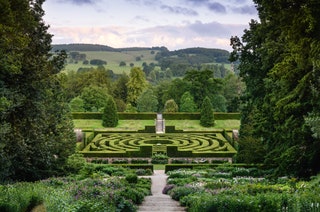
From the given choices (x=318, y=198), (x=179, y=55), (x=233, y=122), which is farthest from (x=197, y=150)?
(x=179, y=55)

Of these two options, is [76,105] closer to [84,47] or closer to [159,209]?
[159,209]

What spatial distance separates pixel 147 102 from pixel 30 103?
147 feet

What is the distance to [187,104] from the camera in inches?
2399

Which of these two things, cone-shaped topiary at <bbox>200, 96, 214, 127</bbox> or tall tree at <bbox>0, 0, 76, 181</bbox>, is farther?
cone-shaped topiary at <bbox>200, 96, 214, 127</bbox>

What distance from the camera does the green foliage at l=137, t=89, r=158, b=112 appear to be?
64.9 metres

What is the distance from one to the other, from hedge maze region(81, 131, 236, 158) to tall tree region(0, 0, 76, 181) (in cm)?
1324

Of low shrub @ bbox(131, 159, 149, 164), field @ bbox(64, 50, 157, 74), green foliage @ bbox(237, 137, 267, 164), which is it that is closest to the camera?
green foliage @ bbox(237, 137, 267, 164)

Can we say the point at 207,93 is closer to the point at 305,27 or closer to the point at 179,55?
the point at 305,27

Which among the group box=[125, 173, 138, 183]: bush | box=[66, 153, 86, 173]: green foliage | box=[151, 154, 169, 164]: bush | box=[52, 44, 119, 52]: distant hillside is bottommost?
box=[151, 154, 169, 164]: bush

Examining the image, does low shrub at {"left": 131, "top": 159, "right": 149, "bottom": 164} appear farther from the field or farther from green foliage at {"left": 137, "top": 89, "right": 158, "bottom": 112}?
the field

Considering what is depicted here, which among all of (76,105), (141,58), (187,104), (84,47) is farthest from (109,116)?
(84,47)

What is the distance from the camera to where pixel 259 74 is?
2438 centimetres

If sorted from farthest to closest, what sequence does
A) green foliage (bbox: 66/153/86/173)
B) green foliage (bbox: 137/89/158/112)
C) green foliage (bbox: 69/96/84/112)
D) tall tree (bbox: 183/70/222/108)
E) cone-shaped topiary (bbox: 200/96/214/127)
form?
green foliage (bbox: 137/89/158/112) → tall tree (bbox: 183/70/222/108) → green foliage (bbox: 69/96/84/112) → cone-shaped topiary (bbox: 200/96/214/127) → green foliage (bbox: 66/153/86/173)

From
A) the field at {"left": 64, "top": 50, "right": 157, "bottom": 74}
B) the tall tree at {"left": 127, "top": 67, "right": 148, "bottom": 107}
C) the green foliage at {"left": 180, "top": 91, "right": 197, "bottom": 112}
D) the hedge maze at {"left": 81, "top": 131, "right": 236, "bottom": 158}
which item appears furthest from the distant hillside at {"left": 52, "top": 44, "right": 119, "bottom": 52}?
the hedge maze at {"left": 81, "top": 131, "right": 236, "bottom": 158}
